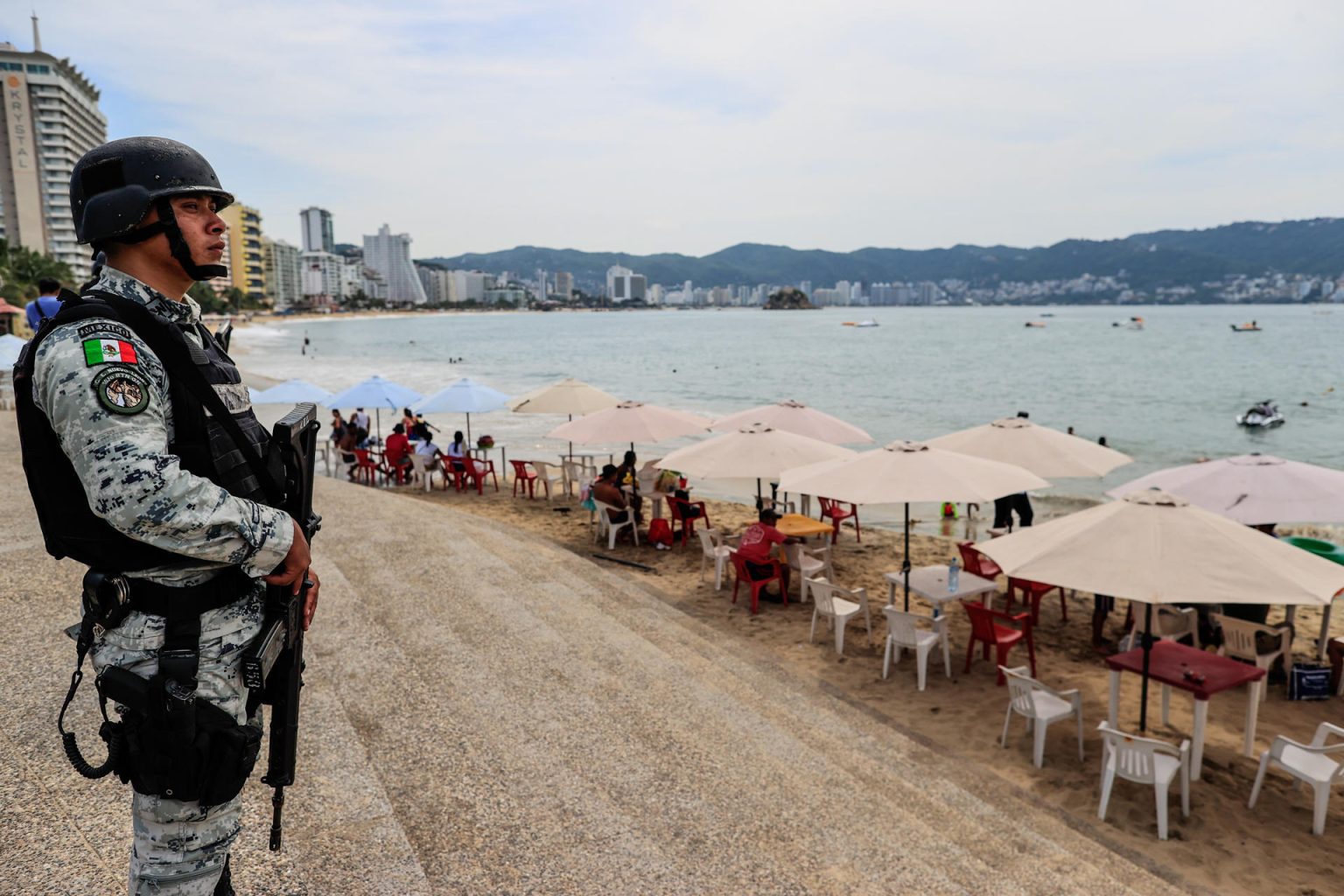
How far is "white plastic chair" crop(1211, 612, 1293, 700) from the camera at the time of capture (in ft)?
24.4

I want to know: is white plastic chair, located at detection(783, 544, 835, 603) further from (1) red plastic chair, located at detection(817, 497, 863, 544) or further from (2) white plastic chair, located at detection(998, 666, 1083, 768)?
(2) white plastic chair, located at detection(998, 666, 1083, 768)

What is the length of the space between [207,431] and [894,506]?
1620 centimetres

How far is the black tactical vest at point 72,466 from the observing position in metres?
1.91

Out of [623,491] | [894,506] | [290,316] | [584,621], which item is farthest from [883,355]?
[290,316]

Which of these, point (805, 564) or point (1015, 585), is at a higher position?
point (805, 564)

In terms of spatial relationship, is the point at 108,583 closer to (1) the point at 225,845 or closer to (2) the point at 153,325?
(2) the point at 153,325

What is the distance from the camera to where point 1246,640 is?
294 inches

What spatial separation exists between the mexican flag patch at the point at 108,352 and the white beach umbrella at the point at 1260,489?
8.32 meters

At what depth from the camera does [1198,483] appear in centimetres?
890

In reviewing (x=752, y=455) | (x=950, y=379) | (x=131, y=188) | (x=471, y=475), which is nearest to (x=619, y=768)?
(x=131, y=188)

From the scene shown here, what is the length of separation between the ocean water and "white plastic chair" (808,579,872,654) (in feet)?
40.9

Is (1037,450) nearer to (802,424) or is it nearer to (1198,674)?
(802,424)

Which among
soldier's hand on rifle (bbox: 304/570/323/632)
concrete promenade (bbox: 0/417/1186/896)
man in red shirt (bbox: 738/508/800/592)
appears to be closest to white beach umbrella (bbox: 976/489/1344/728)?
concrete promenade (bbox: 0/417/1186/896)

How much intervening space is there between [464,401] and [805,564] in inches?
365
